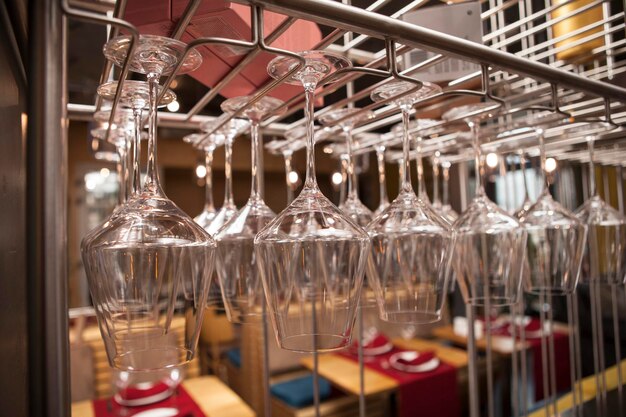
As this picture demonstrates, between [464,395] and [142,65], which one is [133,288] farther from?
[464,395]

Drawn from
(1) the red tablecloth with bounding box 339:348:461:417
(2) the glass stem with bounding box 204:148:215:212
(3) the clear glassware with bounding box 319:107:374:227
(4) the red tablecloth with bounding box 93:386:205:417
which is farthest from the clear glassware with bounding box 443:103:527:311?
(1) the red tablecloth with bounding box 339:348:461:417

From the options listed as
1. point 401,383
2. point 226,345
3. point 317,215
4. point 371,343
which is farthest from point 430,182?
point 317,215

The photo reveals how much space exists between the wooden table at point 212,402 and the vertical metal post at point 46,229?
1847mm

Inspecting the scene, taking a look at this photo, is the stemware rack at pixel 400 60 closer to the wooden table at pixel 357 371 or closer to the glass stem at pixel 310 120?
the glass stem at pixel 310 120

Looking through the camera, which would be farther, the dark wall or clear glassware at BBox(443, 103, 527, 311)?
clear glassware at BBox(443, 103, 527, 311)

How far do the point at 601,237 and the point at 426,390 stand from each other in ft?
6.33

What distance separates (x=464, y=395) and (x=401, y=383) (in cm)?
97

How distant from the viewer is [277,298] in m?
0.40

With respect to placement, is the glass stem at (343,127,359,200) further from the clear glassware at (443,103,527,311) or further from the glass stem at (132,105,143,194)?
the glass stem at (132,105,143,194)

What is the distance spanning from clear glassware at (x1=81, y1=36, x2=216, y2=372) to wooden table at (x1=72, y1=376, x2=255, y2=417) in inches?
68.3

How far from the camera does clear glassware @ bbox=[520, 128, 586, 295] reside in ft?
2.15

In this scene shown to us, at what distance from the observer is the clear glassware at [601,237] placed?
0.83 m

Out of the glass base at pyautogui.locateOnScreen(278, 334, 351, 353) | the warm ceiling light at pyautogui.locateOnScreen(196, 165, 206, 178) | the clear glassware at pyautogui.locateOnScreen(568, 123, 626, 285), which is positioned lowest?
the glass base at pyautogui.locateOnScreen(278, 334, 351, 353)

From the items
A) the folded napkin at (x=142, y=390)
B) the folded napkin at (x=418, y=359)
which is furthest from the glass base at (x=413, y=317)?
the folded napkin at (x=418, y=359)
